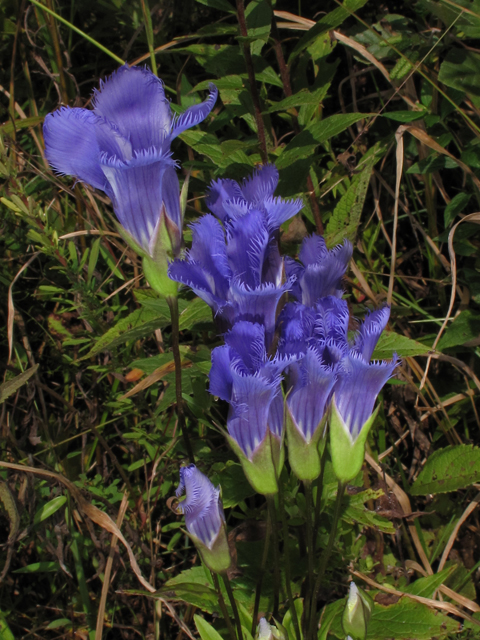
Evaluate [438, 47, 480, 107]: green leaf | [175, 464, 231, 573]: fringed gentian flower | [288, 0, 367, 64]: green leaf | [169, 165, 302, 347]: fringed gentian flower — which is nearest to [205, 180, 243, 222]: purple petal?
[169, 165, 302, 347]: fringed gentian flower

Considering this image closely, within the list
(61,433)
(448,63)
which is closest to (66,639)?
(61,433)

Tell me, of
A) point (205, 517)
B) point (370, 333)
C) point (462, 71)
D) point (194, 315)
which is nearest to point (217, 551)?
point (205, 517)

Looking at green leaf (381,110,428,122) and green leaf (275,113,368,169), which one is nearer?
green leaf (275,113,368,169)

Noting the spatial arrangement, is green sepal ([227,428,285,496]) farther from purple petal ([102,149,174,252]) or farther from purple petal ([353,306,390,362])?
purple petal ([102,149,174,252])

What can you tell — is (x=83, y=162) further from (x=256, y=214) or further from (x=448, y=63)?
(x=448, y=63)

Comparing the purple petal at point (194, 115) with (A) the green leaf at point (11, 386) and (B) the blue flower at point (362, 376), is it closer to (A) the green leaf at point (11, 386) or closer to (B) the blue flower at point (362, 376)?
(B) the blue flower at point (362, 376)

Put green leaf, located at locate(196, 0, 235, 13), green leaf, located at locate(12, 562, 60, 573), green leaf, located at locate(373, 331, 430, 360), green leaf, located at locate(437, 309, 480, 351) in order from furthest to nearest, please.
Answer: green leaf, located at locate(437, 309, 480, 351) < green leaf, located at locate(12, 562, 60, 573) < green leaf, located at locate(196, 0, 235, 13) < green leaf, located at locate(373, 331, 430, 360)

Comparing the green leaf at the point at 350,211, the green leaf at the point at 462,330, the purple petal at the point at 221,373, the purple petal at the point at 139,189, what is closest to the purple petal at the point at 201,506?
the purple petal at the point at 221,373
